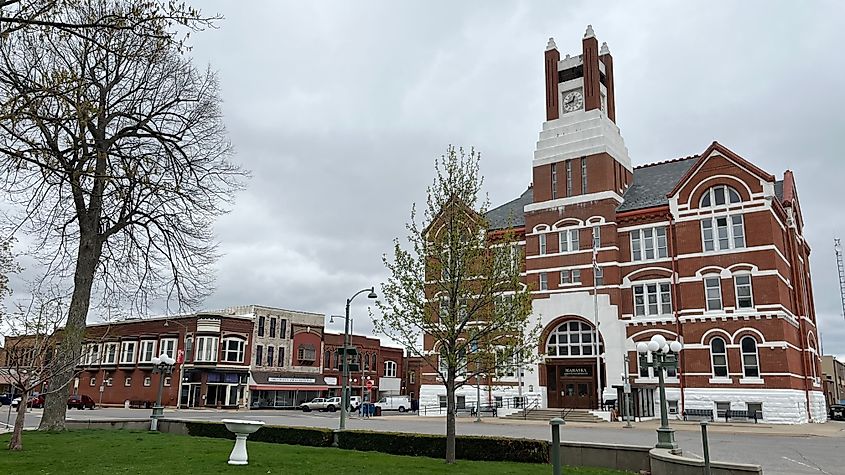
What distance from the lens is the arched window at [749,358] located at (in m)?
39.0

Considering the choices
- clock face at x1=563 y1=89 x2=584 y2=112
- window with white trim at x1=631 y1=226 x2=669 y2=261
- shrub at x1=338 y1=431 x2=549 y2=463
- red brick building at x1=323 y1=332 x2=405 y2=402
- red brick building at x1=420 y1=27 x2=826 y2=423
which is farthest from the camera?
red brick building at x1=323 y1=332 x2=405 y2=402

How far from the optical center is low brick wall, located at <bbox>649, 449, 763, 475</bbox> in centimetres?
1204

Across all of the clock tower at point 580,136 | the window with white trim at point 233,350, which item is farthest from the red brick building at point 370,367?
the clock tower at point 580,136

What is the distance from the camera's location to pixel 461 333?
58.8ft

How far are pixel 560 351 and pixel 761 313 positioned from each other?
12.6 m

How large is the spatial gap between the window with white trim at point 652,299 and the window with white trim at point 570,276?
12.5 feet

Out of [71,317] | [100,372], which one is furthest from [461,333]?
[100,372]

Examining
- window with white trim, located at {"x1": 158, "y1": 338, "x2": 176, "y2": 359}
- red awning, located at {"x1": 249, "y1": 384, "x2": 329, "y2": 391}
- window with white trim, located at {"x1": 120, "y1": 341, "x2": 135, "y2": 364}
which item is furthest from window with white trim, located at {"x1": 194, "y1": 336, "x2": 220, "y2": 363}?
window with white trim, located at {"x1": 120, "y1": 341, "x2": 135, "y2": 364}

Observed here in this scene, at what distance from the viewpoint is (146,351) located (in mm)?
61781

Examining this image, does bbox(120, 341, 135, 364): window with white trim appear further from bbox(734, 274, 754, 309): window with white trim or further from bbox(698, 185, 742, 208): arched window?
bbox(734, 274, 754, 309): window with white trim

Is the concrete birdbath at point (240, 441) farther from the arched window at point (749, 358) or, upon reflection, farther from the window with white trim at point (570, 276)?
the window with white trim at point (570, 276)

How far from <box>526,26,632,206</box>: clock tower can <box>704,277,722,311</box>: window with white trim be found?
829cm

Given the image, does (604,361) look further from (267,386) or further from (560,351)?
(267,386)

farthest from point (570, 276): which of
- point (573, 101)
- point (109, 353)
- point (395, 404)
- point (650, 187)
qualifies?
point (109, 353)
